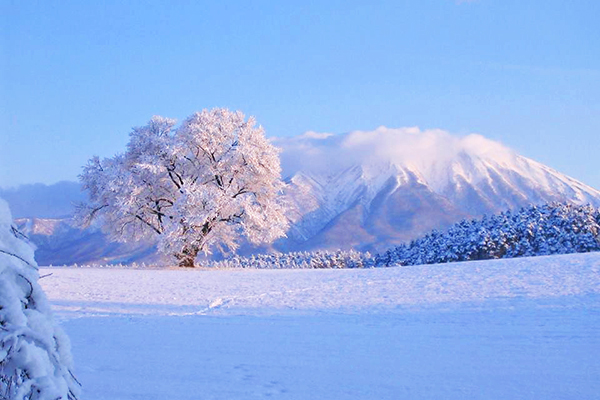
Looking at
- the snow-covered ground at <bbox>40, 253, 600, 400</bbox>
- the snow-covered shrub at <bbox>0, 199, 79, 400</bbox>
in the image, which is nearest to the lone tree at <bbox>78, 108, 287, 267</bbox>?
the snow-covered ground at <bbox>40, 253, 600, 400</bbox>

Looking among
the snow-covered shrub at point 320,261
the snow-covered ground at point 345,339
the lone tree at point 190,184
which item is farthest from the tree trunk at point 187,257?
the snow-covered shrub at point 320,261

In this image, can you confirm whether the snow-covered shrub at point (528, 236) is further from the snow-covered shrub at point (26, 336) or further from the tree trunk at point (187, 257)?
the snow-covered shrub at point (26, 336)

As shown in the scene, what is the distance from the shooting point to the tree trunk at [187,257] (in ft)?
86.7

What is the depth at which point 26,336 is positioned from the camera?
2053 mm

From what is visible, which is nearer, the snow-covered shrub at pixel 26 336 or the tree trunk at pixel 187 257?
the snow-covered shrub at pixel 26 336

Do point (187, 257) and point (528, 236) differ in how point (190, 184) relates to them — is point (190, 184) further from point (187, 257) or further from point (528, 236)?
point (528, 236)

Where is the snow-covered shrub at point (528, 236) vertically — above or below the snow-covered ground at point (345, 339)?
below

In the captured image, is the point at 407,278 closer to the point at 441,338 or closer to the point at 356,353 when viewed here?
the point at 441,338

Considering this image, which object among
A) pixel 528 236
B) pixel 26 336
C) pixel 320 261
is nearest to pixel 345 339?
pixel 26 336

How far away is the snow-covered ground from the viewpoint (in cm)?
606

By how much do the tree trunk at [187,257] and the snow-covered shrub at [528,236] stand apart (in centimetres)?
1730

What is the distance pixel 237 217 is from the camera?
85.3 feet

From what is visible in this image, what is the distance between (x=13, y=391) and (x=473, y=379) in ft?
17.7

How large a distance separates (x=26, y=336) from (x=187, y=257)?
82.0ft
